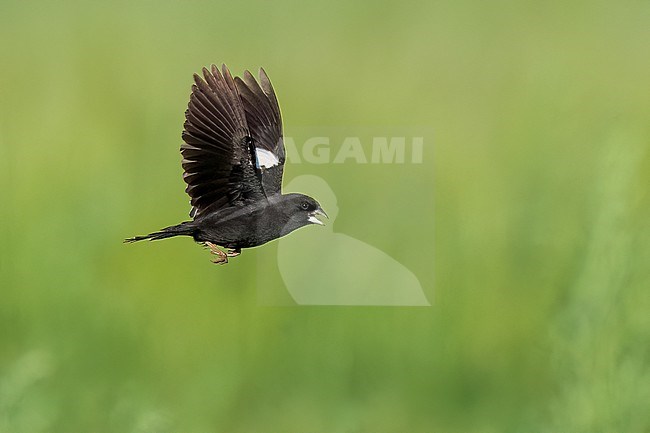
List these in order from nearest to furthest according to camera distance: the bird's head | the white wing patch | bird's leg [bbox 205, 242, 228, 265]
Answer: bird's leg [bbox 205, 242, 228, 265]
the bird's head
the white wing patch

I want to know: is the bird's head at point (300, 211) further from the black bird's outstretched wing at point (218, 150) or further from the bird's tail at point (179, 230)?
the bird's tail at point (179, 230)

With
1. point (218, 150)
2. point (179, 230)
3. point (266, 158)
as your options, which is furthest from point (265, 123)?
point (179, 230)

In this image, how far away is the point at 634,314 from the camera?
4289 millimetres

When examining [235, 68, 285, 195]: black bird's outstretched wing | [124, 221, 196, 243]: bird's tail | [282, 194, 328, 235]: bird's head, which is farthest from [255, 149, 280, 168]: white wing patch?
[124, 221, 196, 243]: bird's tail

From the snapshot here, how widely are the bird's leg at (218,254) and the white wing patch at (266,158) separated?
0.29 metres

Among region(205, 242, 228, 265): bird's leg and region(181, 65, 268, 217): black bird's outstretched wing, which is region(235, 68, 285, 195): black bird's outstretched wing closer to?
region(181, 65, 268, 217): black bird's outstretched wing

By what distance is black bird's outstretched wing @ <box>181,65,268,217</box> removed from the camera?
2271 millimetres

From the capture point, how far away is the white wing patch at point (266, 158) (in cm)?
239

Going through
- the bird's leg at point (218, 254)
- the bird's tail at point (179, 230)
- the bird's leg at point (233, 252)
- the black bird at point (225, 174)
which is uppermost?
→ the black bird at point (225, 174)

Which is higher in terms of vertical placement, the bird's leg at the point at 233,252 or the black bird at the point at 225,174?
the black bird at the point at 225,174

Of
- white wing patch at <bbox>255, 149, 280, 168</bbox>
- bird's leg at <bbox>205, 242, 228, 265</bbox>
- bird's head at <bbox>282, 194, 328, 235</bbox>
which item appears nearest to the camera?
bird's leg at <bbox>205, 242, 228, 265</bbox>

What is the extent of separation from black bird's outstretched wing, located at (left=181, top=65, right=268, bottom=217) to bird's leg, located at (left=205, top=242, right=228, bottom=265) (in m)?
0.15

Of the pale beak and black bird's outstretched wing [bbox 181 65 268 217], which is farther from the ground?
Answer: black bird's outstretched wing [bbox 181 65 268 217]

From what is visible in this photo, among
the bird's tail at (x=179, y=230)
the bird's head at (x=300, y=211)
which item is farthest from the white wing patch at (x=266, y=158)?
the bird's tail at (x=179, y=230)
